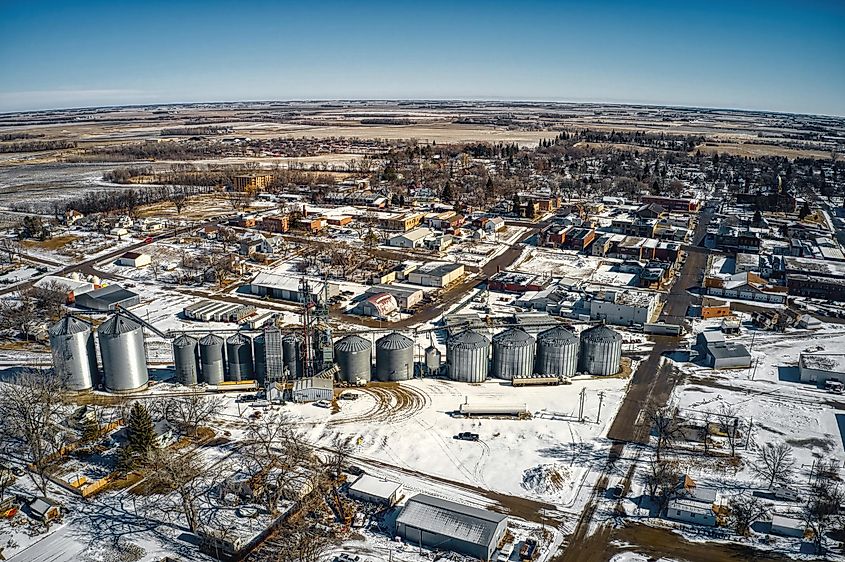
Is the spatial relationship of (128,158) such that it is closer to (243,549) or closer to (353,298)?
(353,298)

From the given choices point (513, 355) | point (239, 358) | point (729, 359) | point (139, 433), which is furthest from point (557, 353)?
point (139, 433)

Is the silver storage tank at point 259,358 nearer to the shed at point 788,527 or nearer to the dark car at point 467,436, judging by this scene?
the dark car at point 467,436

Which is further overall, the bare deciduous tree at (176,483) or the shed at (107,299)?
the shed at (107,299)

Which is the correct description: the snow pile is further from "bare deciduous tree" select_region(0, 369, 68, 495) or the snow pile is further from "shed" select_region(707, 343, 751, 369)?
"bare deciduous tree" select_region(0, 369, 68, 495)

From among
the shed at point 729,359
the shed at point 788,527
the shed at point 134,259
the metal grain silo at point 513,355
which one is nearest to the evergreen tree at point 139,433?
the metal grain silo at point 513,355

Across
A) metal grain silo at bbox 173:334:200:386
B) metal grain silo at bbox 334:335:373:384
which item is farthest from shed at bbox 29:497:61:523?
metal grain silo at bbox 334:335:373:384

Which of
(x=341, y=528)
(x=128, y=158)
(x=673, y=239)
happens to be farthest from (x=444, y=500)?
(x=128, y=158)
